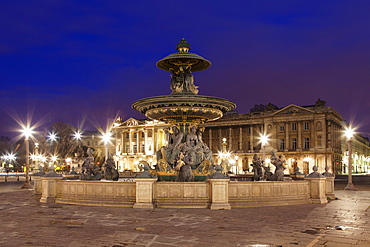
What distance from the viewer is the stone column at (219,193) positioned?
1185 cm

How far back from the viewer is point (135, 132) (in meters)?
105

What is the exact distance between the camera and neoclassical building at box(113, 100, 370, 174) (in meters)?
80.0

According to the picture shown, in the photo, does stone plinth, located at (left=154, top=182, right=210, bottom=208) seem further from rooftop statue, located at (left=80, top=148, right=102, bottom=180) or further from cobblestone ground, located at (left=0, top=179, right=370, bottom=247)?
rooftop statue, located at (left=80, top=148, right=102, bottom=180)

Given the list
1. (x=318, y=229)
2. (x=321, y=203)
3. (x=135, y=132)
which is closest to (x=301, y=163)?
(x=135, y=132)

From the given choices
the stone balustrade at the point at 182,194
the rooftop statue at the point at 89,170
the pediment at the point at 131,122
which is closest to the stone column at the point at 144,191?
the stone balustrade at the point at 182,194

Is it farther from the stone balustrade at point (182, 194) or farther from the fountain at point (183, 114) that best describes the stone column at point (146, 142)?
the stone balustrade at point (182, 194)

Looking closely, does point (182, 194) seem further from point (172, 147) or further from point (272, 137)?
point (272, 137)

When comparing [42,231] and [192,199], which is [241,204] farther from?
[42,231]

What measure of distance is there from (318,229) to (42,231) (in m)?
5.80

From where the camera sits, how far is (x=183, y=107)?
51.6ft

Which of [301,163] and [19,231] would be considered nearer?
[19,231]

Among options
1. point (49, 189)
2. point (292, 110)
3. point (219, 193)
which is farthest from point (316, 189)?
point (292, 110)

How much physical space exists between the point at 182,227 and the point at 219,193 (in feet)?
10.9

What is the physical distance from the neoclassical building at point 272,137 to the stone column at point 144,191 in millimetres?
57753
